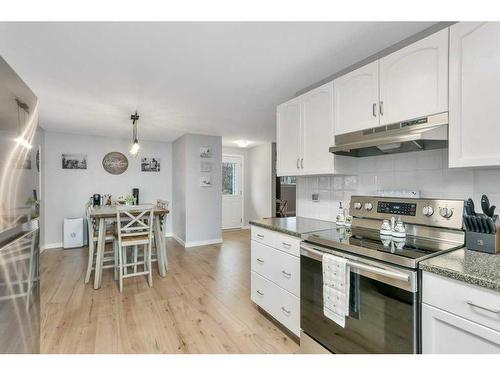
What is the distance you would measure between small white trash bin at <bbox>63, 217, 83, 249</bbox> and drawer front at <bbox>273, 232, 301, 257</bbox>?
14.1 feet

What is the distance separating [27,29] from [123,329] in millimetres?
2239

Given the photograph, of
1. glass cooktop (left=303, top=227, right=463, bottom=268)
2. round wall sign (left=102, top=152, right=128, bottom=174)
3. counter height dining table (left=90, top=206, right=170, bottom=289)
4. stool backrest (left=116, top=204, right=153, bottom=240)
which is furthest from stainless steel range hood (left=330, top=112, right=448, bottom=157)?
round wall sign (left=102, top=152, right=128, bottom=174)

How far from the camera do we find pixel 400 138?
4.74ft

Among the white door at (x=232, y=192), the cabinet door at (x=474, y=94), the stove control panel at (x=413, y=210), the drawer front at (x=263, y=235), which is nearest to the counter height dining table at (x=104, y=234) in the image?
the drawer front at (x=263, y=235)

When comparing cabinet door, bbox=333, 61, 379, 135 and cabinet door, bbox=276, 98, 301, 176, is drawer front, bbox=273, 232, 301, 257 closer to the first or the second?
cabinet door, bbox=276, 98, 301, 176

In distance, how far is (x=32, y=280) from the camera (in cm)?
108

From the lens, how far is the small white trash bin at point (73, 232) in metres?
4.62

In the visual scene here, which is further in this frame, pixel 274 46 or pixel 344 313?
pixel 274 46

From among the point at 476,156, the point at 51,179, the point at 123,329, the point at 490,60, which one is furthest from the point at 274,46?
the point at 51,179

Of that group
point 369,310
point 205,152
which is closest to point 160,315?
point 369,310

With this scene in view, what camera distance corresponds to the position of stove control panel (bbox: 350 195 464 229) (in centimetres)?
145

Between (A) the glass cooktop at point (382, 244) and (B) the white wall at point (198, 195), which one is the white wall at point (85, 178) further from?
(A) the glass cooktop at point (382, 244)

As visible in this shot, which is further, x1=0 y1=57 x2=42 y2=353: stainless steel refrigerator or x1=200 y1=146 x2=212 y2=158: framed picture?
x1=200 y1=146 x2=212 y2=158: framed picture

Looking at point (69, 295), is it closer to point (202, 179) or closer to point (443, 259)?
point (202, 179)
